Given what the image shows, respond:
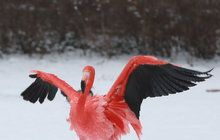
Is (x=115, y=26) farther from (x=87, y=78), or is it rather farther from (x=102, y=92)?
(x=87, y=78)

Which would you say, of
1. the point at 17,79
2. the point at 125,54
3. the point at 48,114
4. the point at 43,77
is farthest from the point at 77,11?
the point at 43,77

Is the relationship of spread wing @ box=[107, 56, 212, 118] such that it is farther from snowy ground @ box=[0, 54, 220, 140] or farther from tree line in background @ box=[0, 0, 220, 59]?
tree line in background @ box=[0, 0, 220, 59]

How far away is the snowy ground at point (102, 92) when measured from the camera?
19.5 feet

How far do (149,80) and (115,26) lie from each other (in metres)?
5.74

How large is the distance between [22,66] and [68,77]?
1201 millimetres

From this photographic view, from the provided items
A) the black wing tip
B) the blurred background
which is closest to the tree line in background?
the blurred background

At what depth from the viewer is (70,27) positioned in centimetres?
1071

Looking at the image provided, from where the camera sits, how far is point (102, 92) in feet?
26.4

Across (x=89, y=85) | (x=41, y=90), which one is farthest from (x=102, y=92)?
(x=89, y=85)

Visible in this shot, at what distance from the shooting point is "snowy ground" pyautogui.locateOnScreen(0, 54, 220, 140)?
595cm

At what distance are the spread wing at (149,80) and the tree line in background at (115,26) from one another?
550cm

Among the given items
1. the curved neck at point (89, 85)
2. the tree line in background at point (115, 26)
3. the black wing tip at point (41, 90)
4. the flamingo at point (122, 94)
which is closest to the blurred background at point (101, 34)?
the tree line in background at point (115, 26)

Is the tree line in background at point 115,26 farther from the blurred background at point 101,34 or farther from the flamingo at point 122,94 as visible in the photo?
the flamingo at point 122,94

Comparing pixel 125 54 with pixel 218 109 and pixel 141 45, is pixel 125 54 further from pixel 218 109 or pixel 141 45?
pixel 218 109
